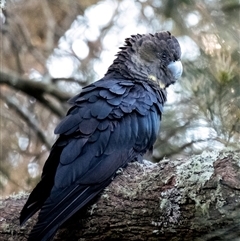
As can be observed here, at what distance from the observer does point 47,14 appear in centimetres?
515

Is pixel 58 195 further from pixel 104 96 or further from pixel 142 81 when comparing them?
pixel 142 81

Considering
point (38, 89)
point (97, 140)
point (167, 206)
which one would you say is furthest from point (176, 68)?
point (167, 206)

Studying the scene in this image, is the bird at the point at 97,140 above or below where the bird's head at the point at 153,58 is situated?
below

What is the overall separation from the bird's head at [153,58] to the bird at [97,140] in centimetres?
1

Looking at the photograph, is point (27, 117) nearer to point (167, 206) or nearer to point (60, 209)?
point (60, 209)

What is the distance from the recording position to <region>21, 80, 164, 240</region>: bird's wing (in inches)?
96.7

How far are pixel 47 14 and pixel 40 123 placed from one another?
1.13 meters

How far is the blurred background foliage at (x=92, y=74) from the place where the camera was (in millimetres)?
2574

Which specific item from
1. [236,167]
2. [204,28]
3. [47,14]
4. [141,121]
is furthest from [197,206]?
[47,14]

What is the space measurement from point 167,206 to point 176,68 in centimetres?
151

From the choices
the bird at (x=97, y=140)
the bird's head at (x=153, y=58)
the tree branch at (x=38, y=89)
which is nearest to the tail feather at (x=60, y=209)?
the bird at (x=97, y=140)

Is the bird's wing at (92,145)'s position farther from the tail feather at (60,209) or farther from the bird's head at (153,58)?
the bird's head at (153,58)

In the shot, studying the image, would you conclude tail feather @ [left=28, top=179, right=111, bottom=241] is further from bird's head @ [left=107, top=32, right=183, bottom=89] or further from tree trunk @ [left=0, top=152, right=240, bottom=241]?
bird's head @ [left=107, top=32, right=183, bottom=89]

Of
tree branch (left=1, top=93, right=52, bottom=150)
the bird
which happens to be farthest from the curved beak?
tree branch (left=1, top=93, right=52, bottom=150)
